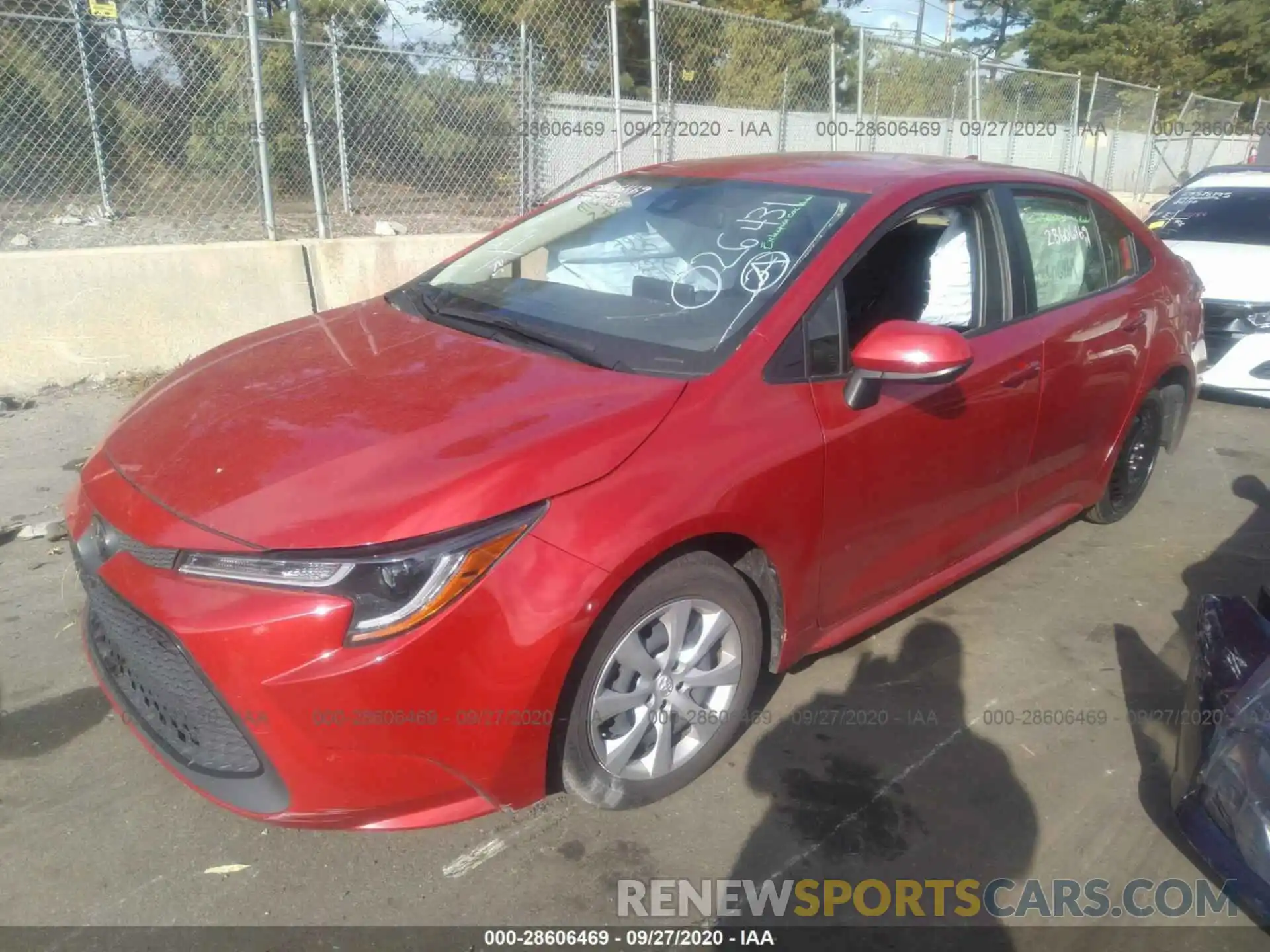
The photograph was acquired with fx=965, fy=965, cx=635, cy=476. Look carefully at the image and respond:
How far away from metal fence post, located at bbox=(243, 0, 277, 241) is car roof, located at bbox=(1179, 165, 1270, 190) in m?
7.33

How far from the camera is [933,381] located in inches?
113

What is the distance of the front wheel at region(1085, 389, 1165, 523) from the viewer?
174 inches

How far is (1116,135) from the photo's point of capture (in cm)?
1777

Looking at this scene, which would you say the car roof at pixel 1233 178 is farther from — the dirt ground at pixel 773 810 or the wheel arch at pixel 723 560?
the wheel arch at pixel 723 560

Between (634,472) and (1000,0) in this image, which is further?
(1000,0)

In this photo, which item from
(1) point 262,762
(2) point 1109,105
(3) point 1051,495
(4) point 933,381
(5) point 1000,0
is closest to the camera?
(1) point 262,762

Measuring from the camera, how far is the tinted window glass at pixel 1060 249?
363 centimetres

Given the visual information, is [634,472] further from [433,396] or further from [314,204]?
[314,204]

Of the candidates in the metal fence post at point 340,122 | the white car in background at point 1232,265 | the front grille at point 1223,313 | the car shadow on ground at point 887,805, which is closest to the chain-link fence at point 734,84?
the metal fence post at point 340,122

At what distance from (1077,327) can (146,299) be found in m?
5.37

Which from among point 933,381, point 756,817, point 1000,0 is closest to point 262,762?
point 756,817

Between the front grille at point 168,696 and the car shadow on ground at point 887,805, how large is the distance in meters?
1.27

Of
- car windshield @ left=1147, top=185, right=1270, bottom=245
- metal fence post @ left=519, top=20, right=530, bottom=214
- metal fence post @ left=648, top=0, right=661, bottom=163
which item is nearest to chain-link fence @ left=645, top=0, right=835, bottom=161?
metal fence post @ left=648, top=0, right=661, bottom=163

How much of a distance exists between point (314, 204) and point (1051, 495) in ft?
17.7
